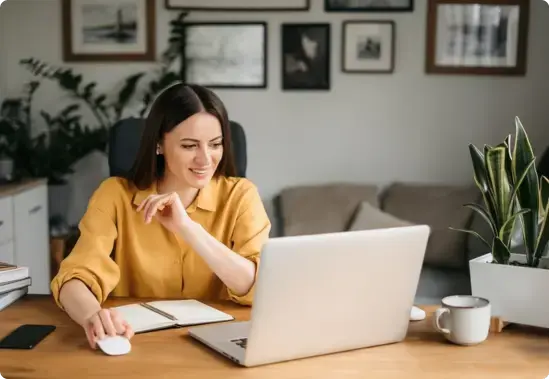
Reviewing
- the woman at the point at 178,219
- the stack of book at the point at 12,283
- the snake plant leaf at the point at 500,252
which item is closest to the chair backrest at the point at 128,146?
the woman at the point at 178,219

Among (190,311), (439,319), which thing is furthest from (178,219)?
(439,319)

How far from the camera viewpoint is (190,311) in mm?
1582

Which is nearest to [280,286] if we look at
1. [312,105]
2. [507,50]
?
[312,105]

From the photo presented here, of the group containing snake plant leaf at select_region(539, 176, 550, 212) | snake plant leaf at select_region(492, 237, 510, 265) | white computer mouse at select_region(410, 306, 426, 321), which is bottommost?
white computer mouse at select_region(410, 306, 426, 321)

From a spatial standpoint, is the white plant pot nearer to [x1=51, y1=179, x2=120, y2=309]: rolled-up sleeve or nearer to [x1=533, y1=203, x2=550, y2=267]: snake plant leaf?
A: [x1=533, y1=203, x2=550, y2=267]: snake plant leaf

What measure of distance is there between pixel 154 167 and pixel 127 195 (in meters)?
0.10

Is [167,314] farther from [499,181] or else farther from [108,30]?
[108,30]

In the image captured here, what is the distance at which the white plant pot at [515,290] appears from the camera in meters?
1.46

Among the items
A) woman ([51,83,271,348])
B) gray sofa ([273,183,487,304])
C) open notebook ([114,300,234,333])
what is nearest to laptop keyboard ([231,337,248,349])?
open notebook ([114,300,234,333])

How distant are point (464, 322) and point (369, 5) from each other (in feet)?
8.40

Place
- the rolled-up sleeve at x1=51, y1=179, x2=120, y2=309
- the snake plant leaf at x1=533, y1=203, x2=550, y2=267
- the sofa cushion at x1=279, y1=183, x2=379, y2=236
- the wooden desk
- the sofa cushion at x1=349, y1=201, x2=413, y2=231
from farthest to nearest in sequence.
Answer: the sofa cushion at x1=279, y1=183, x2=379, y2=236 → the sofa cushion at x1=349, y1=201, x2=413, y2=231 → the rolled-up sleeve at x1=51, y1=179, x2=120, y2=309 → the snake plant leaf at x1=533, y1=203, x2=550, y2=267 → the wooden desk

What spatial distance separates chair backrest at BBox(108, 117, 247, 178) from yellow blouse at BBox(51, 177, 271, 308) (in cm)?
60

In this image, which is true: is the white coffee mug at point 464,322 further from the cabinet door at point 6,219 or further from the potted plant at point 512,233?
the cabinet door at point 6,219

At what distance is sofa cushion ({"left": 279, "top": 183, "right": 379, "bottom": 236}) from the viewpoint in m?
3.49
